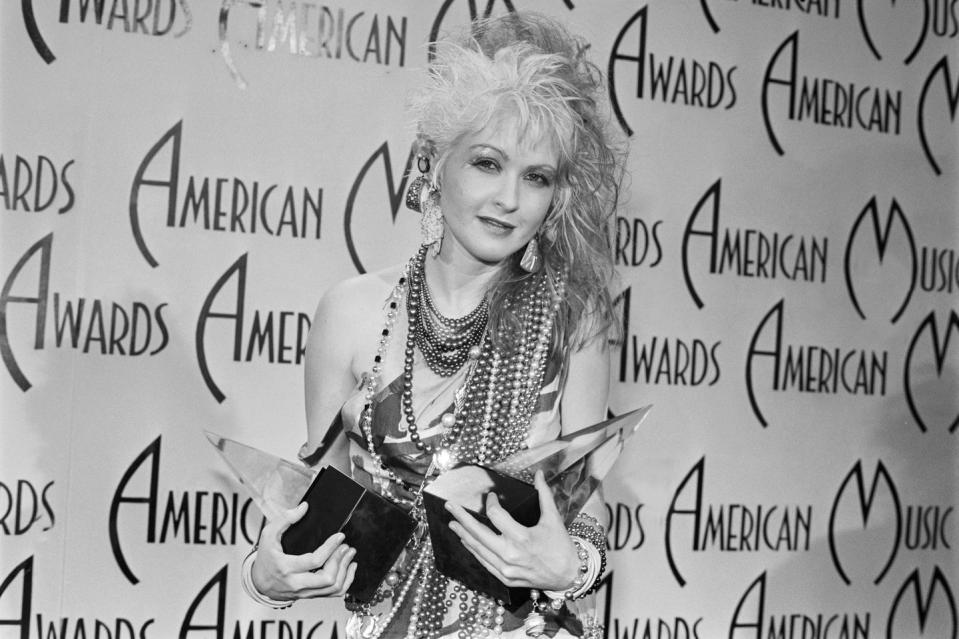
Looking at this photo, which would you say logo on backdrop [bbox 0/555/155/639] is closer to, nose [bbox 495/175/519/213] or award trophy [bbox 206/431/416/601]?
award trophy [bbox 206/431/416/601]

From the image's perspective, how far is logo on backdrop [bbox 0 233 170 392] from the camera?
7.43ft

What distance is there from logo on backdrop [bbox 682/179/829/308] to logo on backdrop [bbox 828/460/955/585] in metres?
0.55

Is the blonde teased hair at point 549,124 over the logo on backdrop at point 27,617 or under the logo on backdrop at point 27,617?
over

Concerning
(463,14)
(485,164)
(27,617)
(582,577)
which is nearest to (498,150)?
(485,164)

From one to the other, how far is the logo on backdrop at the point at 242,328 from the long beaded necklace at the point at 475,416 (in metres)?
1.01

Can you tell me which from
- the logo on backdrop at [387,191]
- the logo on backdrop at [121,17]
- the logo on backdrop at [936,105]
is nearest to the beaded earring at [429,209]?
the logo on backdrop at [387,191]

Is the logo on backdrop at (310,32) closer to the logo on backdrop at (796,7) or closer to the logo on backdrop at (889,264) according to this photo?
the logo on backdrop at (796,7)

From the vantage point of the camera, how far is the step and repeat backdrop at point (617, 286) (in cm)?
229

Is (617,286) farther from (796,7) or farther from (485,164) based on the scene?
(485,164)

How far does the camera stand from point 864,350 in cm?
294

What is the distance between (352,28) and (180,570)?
124 cm

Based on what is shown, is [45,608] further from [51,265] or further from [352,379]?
[352,379]

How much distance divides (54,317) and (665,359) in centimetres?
140

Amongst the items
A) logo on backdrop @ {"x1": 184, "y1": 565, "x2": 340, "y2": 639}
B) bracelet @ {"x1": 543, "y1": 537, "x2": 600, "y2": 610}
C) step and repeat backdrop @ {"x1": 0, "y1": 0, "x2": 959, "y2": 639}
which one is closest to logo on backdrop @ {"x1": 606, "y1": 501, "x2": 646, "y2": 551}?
step and repeat backdrop @ {"x1": 0, "y1": 0, "x2": 959, "y2": 639}
